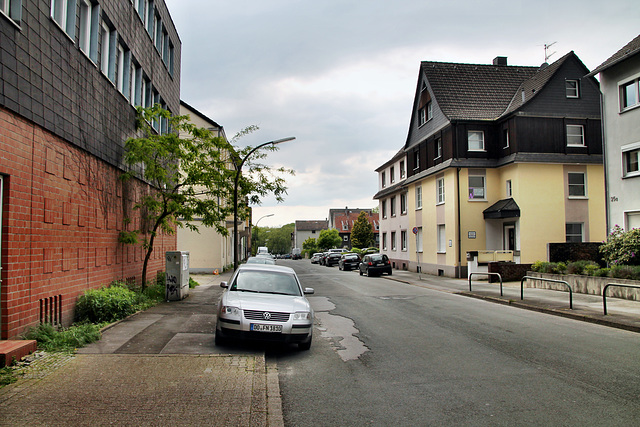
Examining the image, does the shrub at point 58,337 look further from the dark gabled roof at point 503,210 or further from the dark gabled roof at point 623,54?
the dark gabled roof at point 503,210

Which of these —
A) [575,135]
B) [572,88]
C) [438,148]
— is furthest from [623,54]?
[438,148]

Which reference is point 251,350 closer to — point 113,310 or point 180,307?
point 113,310

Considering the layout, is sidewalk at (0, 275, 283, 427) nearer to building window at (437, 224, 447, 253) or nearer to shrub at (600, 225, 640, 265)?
shrub at (600, 225, 640, 265)

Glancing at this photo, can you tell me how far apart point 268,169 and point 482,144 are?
14.4m

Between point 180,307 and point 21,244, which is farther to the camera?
point 180,307

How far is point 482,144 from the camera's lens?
27.8 meters

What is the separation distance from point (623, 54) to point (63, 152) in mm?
19412

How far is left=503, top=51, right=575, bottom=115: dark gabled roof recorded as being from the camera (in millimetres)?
26859

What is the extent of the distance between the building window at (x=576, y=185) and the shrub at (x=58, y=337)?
25385 millimetres

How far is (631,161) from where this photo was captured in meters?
18.7

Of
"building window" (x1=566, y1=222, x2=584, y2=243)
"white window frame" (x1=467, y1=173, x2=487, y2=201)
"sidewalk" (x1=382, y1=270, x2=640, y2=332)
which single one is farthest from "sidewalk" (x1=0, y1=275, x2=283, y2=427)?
"building window" (x1=566, y1=222, x2=584, y2=243)

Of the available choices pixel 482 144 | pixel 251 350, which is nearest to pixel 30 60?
pixel 251 350

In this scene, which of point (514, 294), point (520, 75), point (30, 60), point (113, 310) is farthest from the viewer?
point (520, 75)

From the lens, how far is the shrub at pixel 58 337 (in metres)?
7.59
